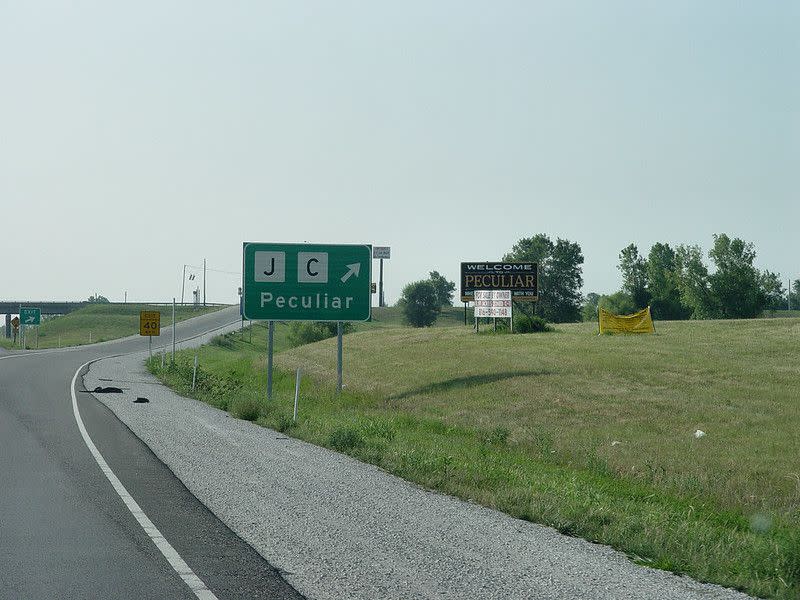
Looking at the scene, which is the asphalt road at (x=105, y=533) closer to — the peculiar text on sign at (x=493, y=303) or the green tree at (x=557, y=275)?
the peculiar text on sign at (x=493, y=303)

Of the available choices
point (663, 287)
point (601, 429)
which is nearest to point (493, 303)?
point (601, 429)

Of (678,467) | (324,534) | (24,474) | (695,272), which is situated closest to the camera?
(324,534)

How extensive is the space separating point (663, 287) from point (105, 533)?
457 ft

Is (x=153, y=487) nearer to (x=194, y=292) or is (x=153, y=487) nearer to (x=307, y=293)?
(x=307, y=293)

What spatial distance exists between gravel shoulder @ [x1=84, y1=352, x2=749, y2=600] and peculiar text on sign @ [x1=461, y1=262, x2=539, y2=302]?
51330mm

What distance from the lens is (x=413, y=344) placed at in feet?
185

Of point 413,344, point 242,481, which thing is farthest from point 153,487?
A: point 413,344

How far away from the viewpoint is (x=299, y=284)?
31.0 m

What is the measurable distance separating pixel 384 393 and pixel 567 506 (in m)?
22.7

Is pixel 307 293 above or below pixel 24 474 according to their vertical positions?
above

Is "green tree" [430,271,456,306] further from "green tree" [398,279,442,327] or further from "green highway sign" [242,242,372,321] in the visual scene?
"green highway sign" [242,242,372,321]

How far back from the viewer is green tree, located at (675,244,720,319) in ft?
385

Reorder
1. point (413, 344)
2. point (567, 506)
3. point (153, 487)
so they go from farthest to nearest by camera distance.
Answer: point (413, 344) → point (153, 487) → point (567, 506)

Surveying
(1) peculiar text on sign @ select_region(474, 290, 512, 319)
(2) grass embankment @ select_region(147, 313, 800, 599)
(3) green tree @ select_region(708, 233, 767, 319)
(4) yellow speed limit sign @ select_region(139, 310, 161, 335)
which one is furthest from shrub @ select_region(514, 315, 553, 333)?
(3) green tree @ select_region(708, 233, 767, 319)
